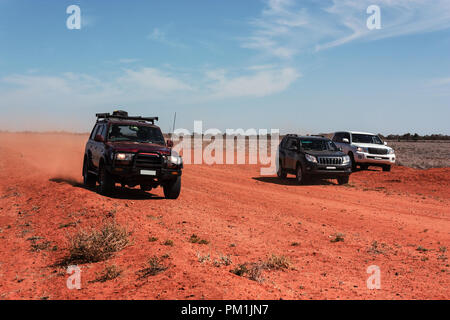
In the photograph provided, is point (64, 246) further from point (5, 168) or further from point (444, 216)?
point (5, 168)

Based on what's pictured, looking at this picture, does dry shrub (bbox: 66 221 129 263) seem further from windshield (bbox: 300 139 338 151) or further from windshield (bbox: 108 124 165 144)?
windshield (bbox: 300 139 338 151)

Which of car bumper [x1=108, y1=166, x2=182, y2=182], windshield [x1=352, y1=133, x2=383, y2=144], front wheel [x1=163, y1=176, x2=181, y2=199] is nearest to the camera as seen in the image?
car bumper [x1=108, y1=166, x2=182, y2=182]

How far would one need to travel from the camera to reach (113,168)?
11047 mm

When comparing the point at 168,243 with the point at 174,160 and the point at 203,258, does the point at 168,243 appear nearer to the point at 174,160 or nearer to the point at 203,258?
the point at 203,258

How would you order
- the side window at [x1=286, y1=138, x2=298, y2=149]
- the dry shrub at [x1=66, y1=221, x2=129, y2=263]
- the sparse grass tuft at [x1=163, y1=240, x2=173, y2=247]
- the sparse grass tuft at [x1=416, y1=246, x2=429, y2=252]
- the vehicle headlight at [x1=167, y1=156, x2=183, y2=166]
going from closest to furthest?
1. the dry shrub at [x1=66, y1=221, x2=129, y2=263]
2. the sparse grass tuft at [x1=163, y1=240, x2=173, y2=247]
3. the sparse grass tuft at [x1=416, y1=246, x2=429, y2=252]
4. the vehicle headlight at [x1=167, y1=156, x2=183, y2=166]
5. the side window at [x1=286, y1=138, x2=298, y2=149]

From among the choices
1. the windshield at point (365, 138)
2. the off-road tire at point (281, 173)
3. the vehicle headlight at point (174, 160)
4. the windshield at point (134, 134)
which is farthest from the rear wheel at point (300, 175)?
the vehicle headlight at point (174, 160)

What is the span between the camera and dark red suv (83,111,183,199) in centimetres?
1115

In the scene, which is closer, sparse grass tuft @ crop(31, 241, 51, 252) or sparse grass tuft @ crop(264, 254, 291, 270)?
sparse grass tuft @ crop(264, 254, 291, 270)

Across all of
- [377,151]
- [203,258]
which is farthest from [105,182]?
[377,151]

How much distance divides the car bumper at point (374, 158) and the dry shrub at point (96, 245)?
1853cm

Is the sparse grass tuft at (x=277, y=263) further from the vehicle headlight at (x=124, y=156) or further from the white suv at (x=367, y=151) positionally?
the white suv at (x=367, y=151)

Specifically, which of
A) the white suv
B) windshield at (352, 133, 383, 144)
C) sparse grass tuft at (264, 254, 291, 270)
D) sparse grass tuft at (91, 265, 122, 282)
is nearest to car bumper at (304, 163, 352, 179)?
the white suv

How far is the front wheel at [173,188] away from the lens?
1194cm

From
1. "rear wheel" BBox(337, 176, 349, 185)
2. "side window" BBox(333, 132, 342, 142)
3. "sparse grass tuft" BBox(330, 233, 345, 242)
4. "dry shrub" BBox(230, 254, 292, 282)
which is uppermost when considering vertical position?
"side window" BBox(333, 132, 342, 142)
